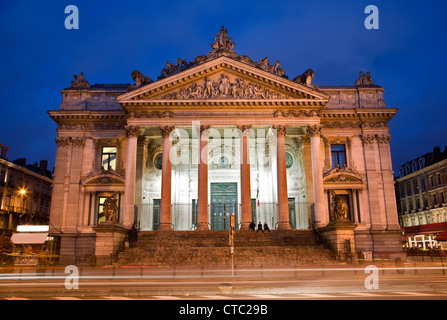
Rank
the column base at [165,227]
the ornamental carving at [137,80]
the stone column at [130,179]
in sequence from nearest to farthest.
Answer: the column base at [165,227] < the stone column at [130,179] < the ornamental carving at [137,80]

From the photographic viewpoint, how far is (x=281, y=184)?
32.8 metres

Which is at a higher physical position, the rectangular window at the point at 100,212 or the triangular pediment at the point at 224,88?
the triangular pediment at the point at 224,88

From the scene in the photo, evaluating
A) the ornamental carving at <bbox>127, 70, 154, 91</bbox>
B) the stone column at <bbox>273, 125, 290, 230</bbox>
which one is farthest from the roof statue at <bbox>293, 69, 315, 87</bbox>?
the ornamental carving at <bbox>127, 70, 154, 91</bbox>

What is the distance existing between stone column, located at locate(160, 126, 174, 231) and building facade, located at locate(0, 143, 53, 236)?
103 feet

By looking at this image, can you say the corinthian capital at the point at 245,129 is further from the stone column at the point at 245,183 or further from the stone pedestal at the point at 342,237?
the stone pedestal at the point at 342,237

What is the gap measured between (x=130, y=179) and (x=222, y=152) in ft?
38.0

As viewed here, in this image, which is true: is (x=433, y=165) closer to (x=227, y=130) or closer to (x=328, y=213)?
(x=328, y=213)

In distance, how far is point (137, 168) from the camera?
36625 millimetres

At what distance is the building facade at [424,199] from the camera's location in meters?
57.2

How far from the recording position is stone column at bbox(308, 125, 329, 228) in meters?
31.9

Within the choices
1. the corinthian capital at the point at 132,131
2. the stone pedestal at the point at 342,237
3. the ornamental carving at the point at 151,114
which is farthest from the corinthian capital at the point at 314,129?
the corinthian capital at the point at 132,131

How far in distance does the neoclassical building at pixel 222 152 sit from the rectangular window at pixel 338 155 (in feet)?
0.32
